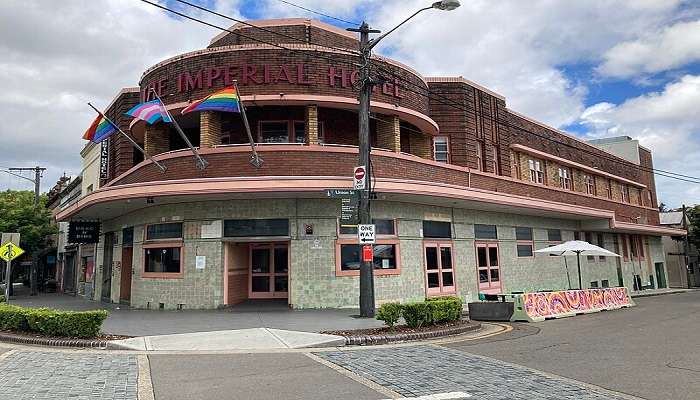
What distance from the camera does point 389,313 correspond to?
11.5 meters

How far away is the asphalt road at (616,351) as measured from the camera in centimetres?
725

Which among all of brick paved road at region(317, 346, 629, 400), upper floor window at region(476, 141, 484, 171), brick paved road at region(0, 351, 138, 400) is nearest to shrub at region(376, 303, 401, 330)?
brick paved road at region(317, 346, 629, 400)

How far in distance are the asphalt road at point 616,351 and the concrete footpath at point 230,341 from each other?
9.54ft

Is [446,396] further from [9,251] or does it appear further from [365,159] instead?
[9,251]

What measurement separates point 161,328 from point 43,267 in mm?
38225

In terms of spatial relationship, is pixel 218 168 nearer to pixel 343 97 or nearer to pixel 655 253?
pixel 343 97

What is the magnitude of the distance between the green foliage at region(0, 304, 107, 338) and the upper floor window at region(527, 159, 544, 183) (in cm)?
2179

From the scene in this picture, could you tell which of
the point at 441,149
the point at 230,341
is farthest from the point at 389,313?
the point at 441,149

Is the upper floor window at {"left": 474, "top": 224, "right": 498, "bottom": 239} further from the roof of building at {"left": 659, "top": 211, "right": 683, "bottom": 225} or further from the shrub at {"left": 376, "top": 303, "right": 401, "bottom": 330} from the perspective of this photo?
the roof of building at {"left": 659, "top": 211, "right": 683, "bottom": 225}

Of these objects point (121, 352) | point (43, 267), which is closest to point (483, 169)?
point (121, 352)

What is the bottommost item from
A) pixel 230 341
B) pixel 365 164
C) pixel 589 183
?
pixel 230 341

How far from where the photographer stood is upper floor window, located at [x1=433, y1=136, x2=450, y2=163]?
71.6 feet

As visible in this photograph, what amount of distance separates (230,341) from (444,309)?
5.01m

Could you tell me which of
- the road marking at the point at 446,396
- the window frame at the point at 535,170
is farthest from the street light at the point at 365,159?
the window frame at the point at 535,170
